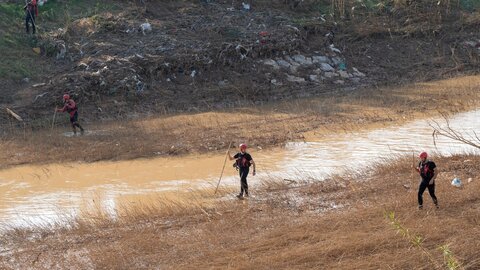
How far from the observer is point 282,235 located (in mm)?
11195

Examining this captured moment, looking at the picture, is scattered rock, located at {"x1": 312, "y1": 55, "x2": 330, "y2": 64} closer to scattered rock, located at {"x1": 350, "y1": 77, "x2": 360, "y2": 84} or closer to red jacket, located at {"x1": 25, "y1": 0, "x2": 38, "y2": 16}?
scattered rock, located at {"x1": 350, "y1": 77, "x2": 360, "y2": 84}

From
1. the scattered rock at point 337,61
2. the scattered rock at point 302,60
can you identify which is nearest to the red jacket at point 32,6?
the scattered rock at point 302,60

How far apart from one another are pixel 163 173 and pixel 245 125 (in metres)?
4.42

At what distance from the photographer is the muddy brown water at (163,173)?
14.5m

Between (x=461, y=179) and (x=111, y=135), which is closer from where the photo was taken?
(x=461, y=179)

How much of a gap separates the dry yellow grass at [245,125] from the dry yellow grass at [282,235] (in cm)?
460

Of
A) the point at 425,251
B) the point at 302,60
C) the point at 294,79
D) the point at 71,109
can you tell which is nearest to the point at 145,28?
Result: the point at 294,79

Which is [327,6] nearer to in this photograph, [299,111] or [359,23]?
[359,23]

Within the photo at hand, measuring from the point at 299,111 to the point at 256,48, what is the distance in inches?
182

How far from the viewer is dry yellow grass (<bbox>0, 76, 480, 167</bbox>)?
1814cm

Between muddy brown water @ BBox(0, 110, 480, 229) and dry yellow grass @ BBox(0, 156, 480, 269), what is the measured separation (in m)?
1.43

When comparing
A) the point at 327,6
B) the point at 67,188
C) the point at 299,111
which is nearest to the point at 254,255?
the point at 67,188

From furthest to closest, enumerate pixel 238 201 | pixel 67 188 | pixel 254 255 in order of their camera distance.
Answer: pixel 67 188
pixel 238 201
pixel 254 255

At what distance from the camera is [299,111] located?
2170 cm
